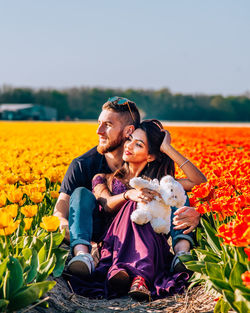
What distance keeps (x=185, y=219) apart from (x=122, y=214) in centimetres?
45

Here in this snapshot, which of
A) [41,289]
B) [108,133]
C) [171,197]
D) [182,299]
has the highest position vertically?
[108,133]

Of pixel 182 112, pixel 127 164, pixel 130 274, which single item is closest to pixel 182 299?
pixel 130 274

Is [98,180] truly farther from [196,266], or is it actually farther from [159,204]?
[196,266]

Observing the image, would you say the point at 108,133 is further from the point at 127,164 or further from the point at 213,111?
the point at 213,111

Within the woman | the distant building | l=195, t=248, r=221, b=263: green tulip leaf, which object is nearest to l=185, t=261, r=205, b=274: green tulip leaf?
l=195, t=248, r=221, b=263: green tulip leaf

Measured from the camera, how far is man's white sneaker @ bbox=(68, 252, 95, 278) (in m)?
3.24

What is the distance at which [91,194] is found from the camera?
369cm

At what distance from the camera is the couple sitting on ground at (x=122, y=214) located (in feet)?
10.7

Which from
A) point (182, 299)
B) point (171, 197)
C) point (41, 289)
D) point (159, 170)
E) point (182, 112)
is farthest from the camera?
point (182, 112)

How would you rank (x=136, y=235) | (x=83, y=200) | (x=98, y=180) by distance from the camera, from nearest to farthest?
(x=136, y=235)
(x=83, y=200)
(x=98, y=180)

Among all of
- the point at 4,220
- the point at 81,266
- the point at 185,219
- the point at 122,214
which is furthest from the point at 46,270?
the point at 185,219

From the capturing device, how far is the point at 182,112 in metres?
65.1

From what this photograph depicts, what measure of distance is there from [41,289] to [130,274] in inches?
34.6

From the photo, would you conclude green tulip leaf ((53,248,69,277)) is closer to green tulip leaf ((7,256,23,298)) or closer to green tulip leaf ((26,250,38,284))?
green tulip leaf ((26,250,38,284))
